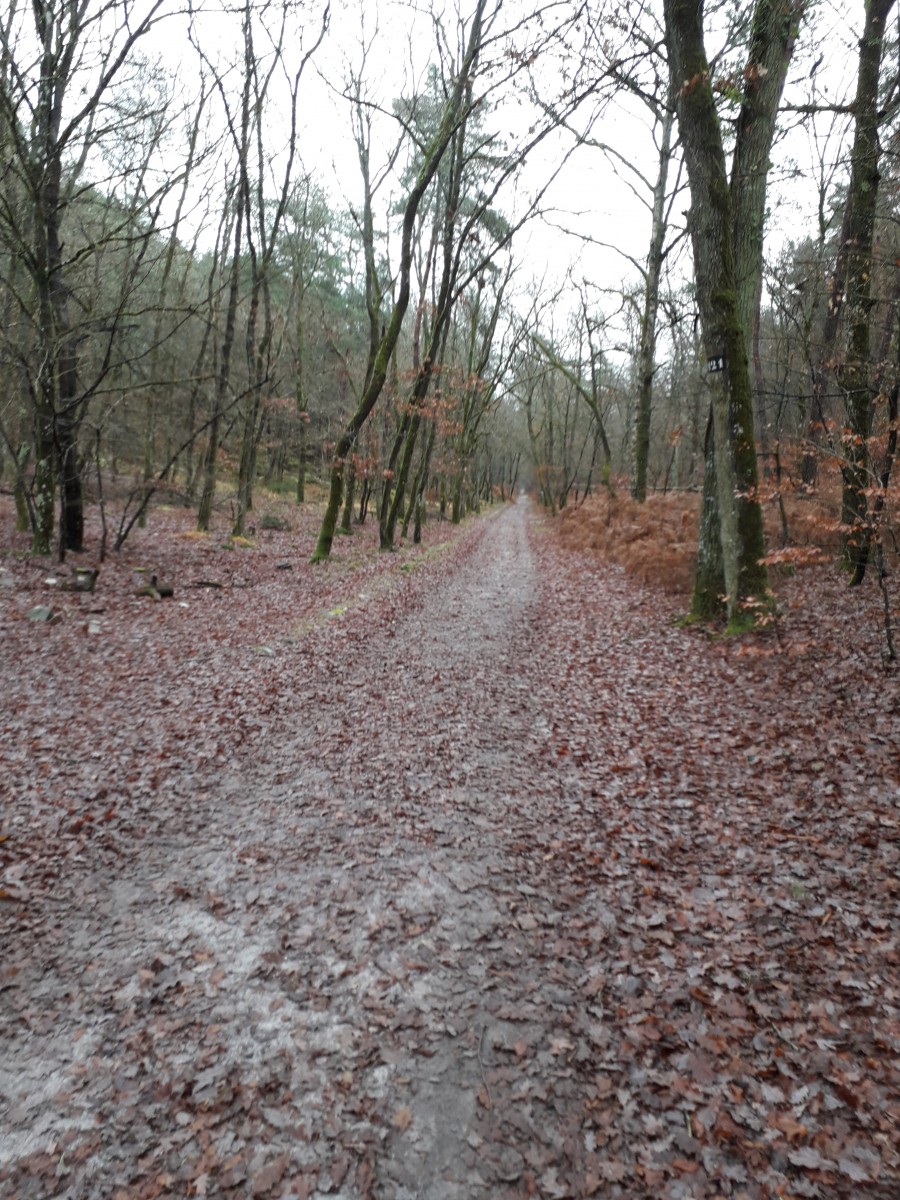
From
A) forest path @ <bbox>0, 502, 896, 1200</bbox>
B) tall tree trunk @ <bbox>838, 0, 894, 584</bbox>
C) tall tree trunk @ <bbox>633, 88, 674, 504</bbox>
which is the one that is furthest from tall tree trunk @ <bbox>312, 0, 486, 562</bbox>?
forest path @ <bbox>0, 502, 896, 1200</bbox>

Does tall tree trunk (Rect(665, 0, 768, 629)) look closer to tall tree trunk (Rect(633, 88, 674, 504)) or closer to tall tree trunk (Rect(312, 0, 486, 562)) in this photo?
tall tree trunk (Rect(312, 0, 486, 562))

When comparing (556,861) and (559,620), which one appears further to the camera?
(559,620)

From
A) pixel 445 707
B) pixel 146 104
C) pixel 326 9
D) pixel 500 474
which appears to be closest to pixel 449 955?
pixel 445 707

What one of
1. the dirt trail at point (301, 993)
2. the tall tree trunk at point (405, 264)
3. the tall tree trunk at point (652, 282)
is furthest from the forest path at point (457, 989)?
the tall tree trunk at point (652, 282)

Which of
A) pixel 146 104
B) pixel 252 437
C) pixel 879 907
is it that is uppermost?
pixel 146 104

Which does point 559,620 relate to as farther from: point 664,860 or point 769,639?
point 664,860

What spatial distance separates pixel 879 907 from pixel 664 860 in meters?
1.35

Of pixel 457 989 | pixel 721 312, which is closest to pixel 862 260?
pixel 721 312

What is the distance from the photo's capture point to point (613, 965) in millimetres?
3922

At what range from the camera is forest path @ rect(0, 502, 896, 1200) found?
2.84m

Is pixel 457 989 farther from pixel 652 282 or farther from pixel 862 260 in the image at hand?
pixel 652 282

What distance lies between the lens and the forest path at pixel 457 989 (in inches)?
112

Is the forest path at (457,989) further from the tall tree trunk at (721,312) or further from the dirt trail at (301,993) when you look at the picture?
the tall tree trunk at (721,312)

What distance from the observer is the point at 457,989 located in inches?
148
